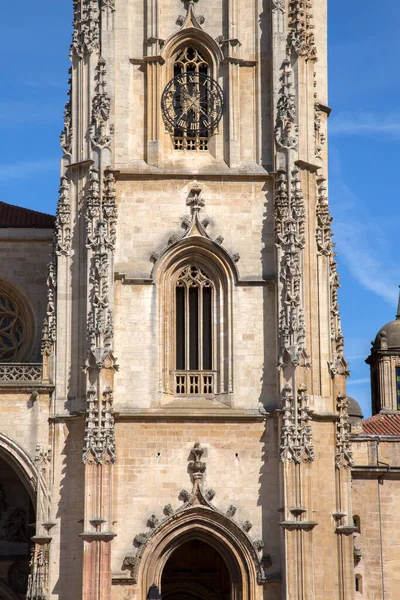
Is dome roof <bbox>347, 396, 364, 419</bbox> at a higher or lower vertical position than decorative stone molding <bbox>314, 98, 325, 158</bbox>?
lower

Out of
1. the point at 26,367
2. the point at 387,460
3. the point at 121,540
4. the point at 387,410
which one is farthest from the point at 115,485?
the point at 387,410

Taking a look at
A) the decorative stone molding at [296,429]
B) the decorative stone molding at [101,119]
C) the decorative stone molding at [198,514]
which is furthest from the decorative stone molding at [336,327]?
the decorative stone molding at [101,119]

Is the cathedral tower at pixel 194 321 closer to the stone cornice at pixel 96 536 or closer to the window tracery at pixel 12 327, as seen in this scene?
the stone cornice at pixel 96 536

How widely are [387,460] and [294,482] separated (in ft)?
40.4

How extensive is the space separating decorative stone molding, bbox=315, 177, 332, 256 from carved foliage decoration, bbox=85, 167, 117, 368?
495 centimetres

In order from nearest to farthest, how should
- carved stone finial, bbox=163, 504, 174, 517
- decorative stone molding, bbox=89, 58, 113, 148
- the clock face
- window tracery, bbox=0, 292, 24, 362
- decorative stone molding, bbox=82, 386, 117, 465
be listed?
1. decorative stone molding, bbox=82, 386, 117, 465
2. carved stone finial, bbox=163, 504, 174, 517
3. decorative stone molding, bbox=89, 58, 113, 148
4. the clock face
5. window tracery, bbox=0, 292, 24, 362

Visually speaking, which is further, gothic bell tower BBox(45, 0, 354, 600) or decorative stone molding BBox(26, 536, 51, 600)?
gothic bell tower BBox(45, 0, 354, 600)

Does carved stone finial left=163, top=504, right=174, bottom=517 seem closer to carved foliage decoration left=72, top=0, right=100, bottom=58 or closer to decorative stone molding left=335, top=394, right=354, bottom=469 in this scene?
decorative stone molding left=335, top=394, right=354, bottom=469

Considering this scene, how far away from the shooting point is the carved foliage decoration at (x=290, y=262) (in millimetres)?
36938

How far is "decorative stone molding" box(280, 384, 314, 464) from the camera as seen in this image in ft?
119

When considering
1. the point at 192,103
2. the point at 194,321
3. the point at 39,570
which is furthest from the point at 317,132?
the point at 39,570

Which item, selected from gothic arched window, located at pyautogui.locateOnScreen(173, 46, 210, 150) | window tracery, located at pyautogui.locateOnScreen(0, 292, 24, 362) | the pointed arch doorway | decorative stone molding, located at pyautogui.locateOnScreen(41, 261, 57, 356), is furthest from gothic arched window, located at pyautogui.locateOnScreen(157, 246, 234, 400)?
window tracery, located at pyautogui.locateOnScreen(0, 292, 24, 362)

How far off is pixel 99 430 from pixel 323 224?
24.6 ft

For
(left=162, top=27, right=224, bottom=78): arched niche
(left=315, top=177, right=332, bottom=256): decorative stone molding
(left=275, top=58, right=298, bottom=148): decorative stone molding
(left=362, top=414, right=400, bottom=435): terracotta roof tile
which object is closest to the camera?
(left=275, top=58, right=298, bottom=148): decorative stone molding
